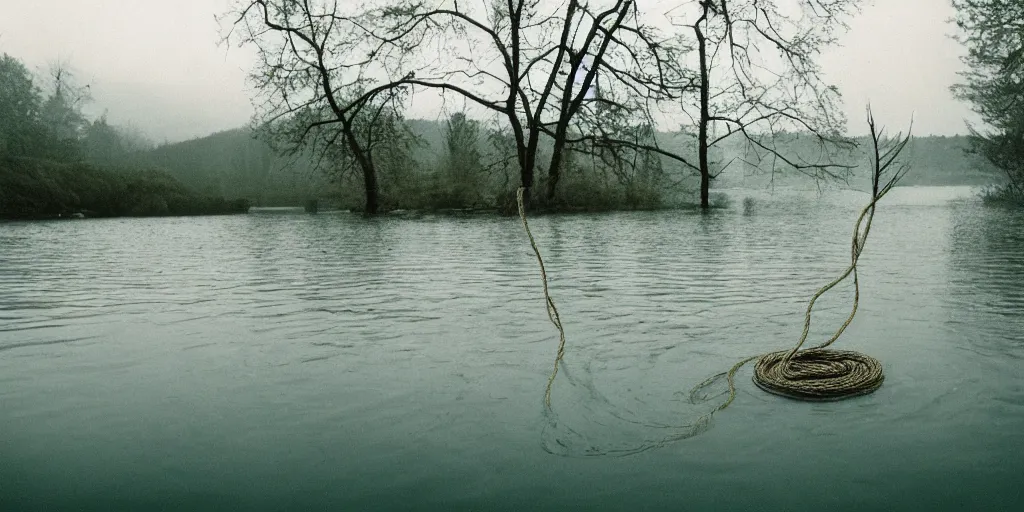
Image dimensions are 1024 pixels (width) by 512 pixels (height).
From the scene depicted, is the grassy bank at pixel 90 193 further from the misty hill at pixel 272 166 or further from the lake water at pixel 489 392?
the lake water at pixel 489 392

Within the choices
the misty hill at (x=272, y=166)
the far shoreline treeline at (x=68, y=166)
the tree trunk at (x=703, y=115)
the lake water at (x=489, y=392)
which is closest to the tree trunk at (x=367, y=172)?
the misty hill at (x=272, y=166)

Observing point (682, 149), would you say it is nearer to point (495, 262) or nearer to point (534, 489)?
point (495, 262)

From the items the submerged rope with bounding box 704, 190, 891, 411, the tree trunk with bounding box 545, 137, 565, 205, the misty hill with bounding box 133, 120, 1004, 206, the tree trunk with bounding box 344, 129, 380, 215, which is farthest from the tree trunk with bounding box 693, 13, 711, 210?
the submerged rope with bounding box 704, 190, 891, 411

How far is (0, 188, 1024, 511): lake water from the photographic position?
92.4 inches

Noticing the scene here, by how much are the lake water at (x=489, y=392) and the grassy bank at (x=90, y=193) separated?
39.0ft

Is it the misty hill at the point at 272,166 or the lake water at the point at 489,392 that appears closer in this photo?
the lake water at the point at 489,392

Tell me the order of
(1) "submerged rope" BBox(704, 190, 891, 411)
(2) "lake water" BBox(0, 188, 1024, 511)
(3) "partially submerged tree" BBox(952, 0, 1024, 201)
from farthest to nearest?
1. (3) "partially submerged tree" BBox(952, 0, 1024, 201)
2. (1) "submerged rope" BBox(704, 190, 891, 411)
3. (2) "lake water" BBox(0, 188, 1024, 511)

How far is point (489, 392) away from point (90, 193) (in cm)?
1836

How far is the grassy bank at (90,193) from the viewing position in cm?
1761

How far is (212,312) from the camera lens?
522 cm

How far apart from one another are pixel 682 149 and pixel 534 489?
17.7 m

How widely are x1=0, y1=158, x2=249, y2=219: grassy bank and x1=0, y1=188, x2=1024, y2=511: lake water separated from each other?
11882 millimetres

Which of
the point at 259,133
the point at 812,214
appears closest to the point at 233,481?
the point at 812,214

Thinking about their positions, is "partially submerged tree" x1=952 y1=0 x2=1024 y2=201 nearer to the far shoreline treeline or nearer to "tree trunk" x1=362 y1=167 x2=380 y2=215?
"tree trunk" x1=362 y1=167 x2=380 y2=215
